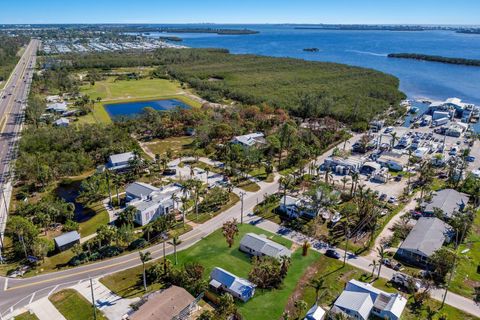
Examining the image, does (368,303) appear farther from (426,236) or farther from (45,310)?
(45,310)

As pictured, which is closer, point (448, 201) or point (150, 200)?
point (448, 201)

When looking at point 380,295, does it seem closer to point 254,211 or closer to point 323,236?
point 323,236

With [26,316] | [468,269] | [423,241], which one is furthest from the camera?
[423,241]

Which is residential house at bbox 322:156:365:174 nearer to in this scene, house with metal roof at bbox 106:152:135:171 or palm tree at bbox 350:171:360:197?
palm tree at bbox 350:171:360:197

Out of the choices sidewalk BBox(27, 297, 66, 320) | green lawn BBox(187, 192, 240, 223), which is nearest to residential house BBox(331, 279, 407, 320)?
green lawn BBox(187, 192, 240, 223)

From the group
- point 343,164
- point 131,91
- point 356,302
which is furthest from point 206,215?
point 131,91

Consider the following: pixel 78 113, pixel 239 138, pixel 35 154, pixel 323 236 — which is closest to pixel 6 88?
pixel 78 113
